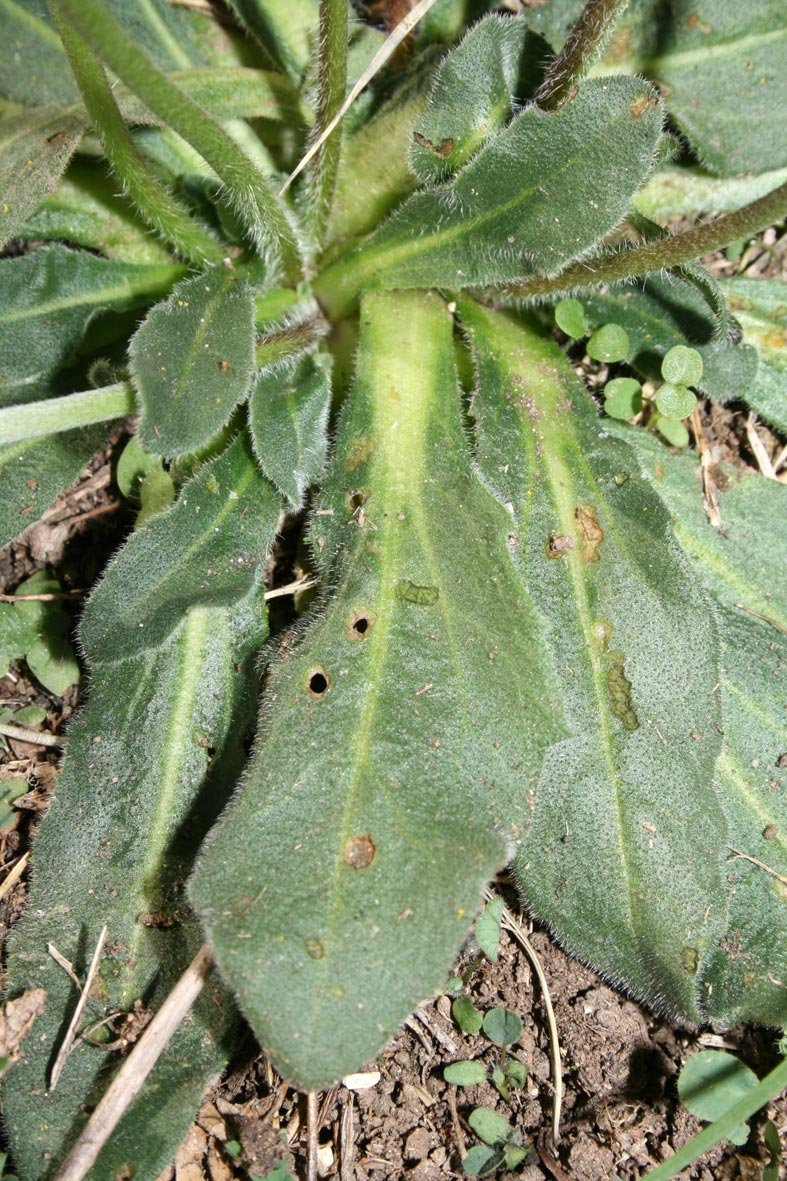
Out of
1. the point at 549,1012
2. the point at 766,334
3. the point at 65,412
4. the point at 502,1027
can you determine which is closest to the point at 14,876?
the point at 65,412

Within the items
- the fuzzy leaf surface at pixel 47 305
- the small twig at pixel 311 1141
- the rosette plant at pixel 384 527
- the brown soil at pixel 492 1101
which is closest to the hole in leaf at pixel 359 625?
the rosette plant at pixel 384 527

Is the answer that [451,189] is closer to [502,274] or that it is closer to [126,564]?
[502,274]

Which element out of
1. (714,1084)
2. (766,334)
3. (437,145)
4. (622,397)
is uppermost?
(437,145)

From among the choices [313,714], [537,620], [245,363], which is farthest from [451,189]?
[313,714]

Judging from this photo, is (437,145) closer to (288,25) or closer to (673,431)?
(288,25)

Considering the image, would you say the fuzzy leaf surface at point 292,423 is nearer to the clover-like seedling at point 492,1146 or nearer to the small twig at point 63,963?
the small twig at point 63,963

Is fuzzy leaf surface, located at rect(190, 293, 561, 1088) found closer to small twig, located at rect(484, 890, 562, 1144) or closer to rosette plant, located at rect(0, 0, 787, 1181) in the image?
rosette plant, located at rect(0, 0, 787, 1181)
